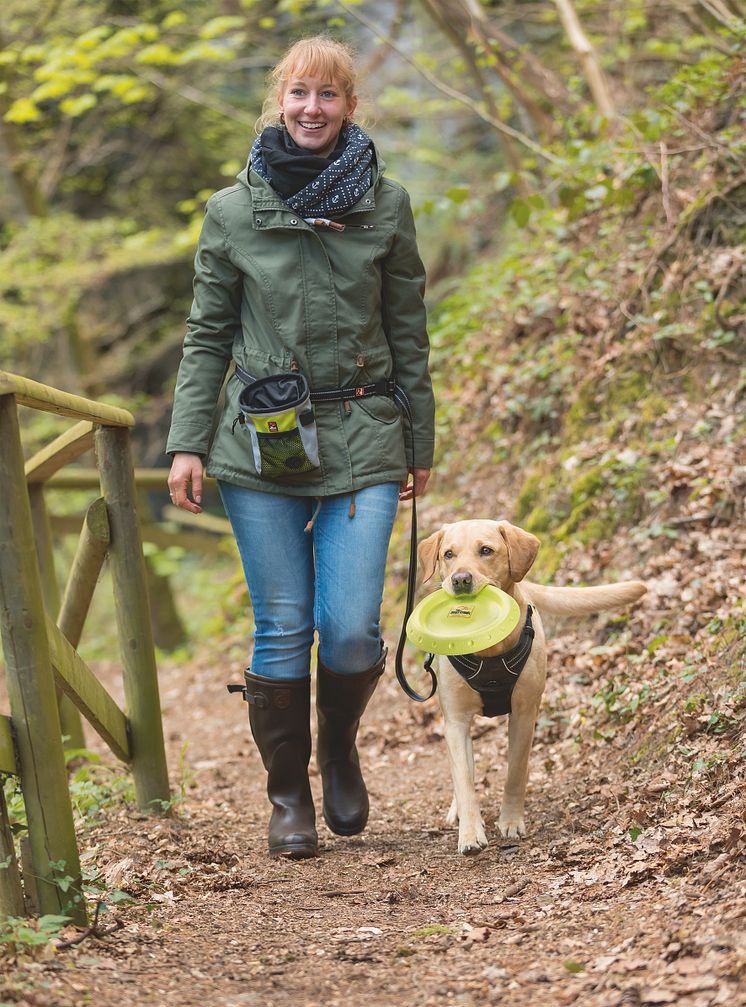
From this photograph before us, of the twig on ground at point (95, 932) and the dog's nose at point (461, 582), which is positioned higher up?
the dog's nose at point (461, 582)

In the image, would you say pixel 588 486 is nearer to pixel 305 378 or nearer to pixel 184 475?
pixel 305 378

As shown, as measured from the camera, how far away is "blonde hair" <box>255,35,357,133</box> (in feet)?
11.5

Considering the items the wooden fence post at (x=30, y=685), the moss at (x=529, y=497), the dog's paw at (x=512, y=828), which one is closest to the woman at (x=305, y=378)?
the dog's paw at (x=512, y=828)

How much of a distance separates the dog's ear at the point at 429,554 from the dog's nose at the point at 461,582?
0.36 m

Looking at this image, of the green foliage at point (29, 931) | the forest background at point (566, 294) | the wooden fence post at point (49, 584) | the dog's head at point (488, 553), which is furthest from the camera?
the wooden fence post at point (49, 584)

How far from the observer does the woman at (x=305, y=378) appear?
3518mm

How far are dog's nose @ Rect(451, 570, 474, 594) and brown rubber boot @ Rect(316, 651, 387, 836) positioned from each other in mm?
440

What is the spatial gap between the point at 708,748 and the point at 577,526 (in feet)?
8.45

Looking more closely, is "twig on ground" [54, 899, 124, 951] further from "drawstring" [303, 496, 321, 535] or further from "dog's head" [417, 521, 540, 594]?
"dog's head" [417, 521, 540, 594]

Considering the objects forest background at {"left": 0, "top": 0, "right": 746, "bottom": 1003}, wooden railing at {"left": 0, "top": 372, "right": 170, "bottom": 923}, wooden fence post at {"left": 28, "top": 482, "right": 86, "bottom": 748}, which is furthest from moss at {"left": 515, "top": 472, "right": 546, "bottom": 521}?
wooden railing at {"left": 0, "top": 372, "right": 170, "bottom": 923}

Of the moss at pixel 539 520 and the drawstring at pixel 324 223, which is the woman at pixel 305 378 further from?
the moss at pixel 539 520

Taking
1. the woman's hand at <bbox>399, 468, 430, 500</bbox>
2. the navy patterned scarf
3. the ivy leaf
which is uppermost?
the navy patterned scarf

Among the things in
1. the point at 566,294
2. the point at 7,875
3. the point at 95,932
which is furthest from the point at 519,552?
the point at 566,294

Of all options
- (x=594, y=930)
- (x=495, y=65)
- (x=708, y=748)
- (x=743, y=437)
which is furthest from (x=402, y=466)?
(x=495, y=65)
